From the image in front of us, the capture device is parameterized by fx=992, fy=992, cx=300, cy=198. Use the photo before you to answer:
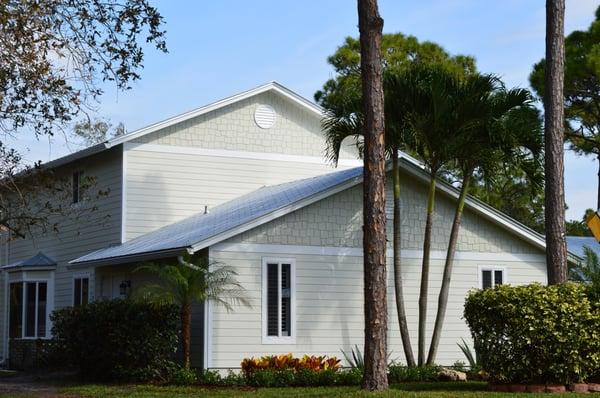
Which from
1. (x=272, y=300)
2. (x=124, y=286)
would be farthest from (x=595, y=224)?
(x=124, y=286)

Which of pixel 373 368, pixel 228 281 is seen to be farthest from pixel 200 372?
pixel 373 368

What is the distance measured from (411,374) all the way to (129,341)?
575 cm

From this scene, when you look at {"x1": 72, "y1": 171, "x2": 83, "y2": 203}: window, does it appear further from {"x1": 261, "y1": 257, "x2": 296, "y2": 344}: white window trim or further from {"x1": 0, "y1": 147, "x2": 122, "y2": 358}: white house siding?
{"x1": 261, "y1": 257, "x2": 296, "y2": 344}: white window trim

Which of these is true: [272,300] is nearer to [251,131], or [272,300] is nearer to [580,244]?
[251,131]

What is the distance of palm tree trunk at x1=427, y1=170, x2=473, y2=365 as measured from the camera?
71.7 feet

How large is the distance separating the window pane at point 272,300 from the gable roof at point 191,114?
21.1 feet

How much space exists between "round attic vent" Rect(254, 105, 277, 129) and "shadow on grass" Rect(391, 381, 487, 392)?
10927 mm

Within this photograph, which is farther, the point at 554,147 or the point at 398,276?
the point at 398,276

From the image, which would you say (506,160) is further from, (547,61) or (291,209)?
(291,209)

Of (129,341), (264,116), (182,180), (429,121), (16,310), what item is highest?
(264,116)

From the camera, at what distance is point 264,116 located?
91.4 feet

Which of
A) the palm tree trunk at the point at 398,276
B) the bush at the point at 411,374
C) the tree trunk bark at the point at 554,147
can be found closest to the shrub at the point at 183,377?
the bush at the point at 411,374

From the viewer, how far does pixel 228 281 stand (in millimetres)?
20594

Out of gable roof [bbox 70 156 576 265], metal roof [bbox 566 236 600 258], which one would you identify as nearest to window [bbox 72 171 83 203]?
gable roof [bbox 70 156 576 265]
